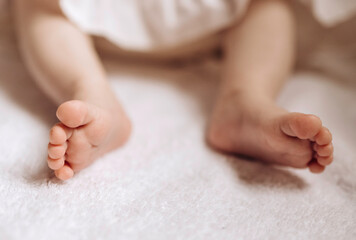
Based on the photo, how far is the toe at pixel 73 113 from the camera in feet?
1.35

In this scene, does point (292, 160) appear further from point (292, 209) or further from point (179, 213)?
point (179, 213)

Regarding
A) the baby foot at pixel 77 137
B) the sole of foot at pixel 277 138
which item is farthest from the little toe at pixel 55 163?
the sole of foot at pixel 277 138

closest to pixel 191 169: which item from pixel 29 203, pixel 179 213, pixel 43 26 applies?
pixel 179 213

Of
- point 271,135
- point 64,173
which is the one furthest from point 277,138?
point 64,173

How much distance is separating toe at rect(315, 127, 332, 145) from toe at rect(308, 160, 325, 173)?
0.05 metres

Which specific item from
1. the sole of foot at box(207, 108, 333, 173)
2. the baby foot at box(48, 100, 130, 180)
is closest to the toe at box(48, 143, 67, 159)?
the baby foot at box(48, 100, 130, 180)

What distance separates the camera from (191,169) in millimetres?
521

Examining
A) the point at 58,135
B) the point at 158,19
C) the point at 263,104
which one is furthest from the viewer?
the point at 158,19

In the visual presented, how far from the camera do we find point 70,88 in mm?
543

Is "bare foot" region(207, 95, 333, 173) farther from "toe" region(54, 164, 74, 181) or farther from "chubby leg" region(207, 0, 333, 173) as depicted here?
"toe" region(54, 164, 74, 181)

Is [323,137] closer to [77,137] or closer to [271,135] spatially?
[271,135]

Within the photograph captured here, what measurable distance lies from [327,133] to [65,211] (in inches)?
12.2

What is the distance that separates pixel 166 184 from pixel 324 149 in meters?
0.20

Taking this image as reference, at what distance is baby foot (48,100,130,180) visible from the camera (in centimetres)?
41
